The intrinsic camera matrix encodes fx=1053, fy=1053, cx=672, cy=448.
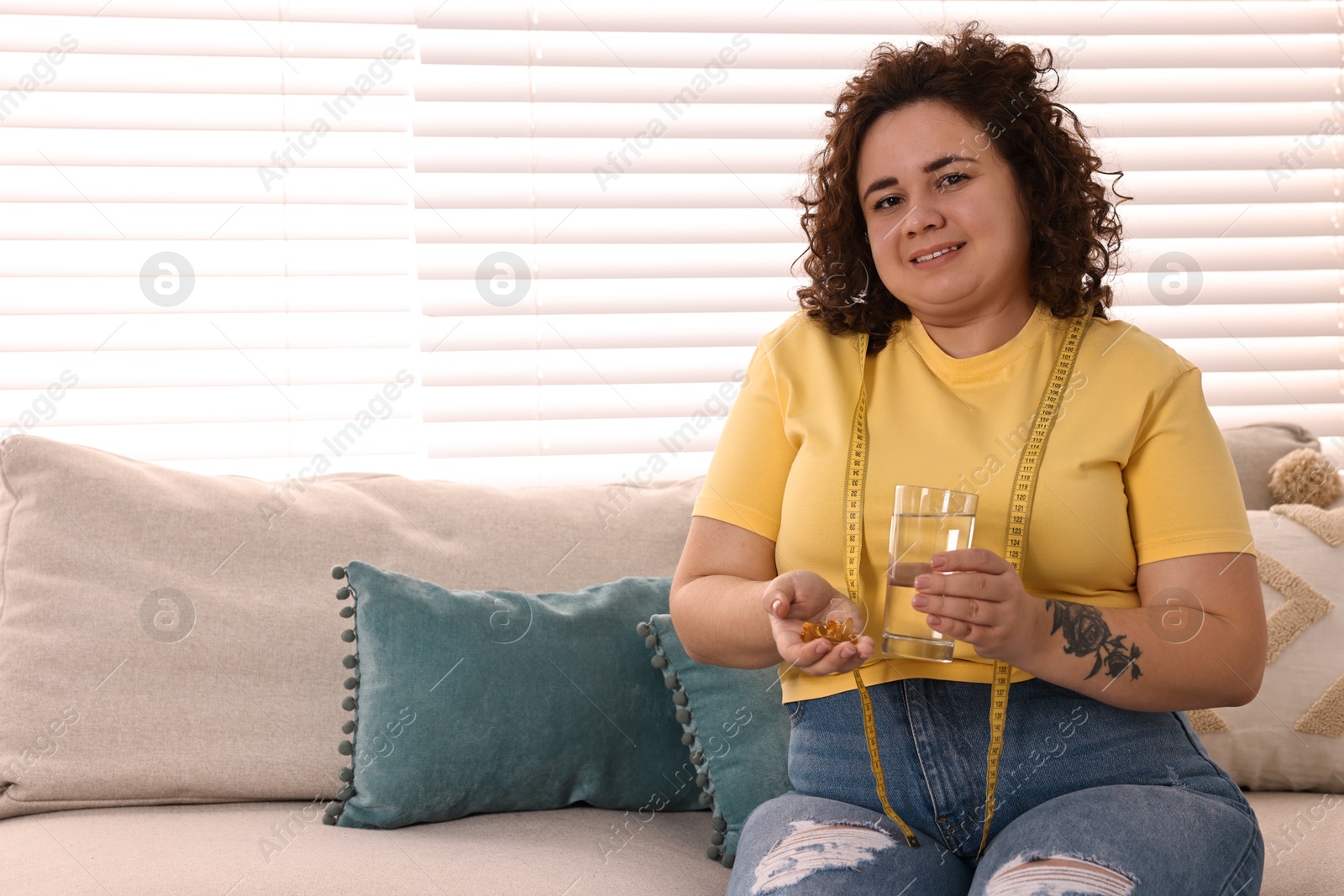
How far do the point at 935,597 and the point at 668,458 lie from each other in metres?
1.40

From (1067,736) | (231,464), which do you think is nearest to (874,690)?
(1067,736)

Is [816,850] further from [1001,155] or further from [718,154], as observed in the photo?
[718,154]

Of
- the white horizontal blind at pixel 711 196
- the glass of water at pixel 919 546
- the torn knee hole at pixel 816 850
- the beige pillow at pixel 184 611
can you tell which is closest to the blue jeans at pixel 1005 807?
→ the torn knee hole at pixel 816 850

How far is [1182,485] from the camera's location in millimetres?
1295

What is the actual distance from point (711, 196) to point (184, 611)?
A: 145 cm

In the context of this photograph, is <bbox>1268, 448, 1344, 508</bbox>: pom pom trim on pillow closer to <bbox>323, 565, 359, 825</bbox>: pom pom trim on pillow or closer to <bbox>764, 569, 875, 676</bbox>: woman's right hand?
<bbox>764, 569, 875, 676</bbox>: woman's right hand

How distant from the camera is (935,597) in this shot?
1.10 metres

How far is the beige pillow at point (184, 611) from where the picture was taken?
64.8 inches

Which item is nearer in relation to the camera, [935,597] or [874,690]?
[935,597]

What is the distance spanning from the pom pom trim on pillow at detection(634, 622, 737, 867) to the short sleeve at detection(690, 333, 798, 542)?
33 centimetres

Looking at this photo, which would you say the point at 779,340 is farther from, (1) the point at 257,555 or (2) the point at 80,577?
(2) the point at 80,577

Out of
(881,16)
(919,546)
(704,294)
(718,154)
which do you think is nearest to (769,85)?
Answer: (718,154)

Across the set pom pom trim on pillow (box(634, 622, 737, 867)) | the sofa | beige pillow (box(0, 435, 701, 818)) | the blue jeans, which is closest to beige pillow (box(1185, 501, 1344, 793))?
the sofa

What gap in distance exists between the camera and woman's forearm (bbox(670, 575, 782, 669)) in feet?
4.27
